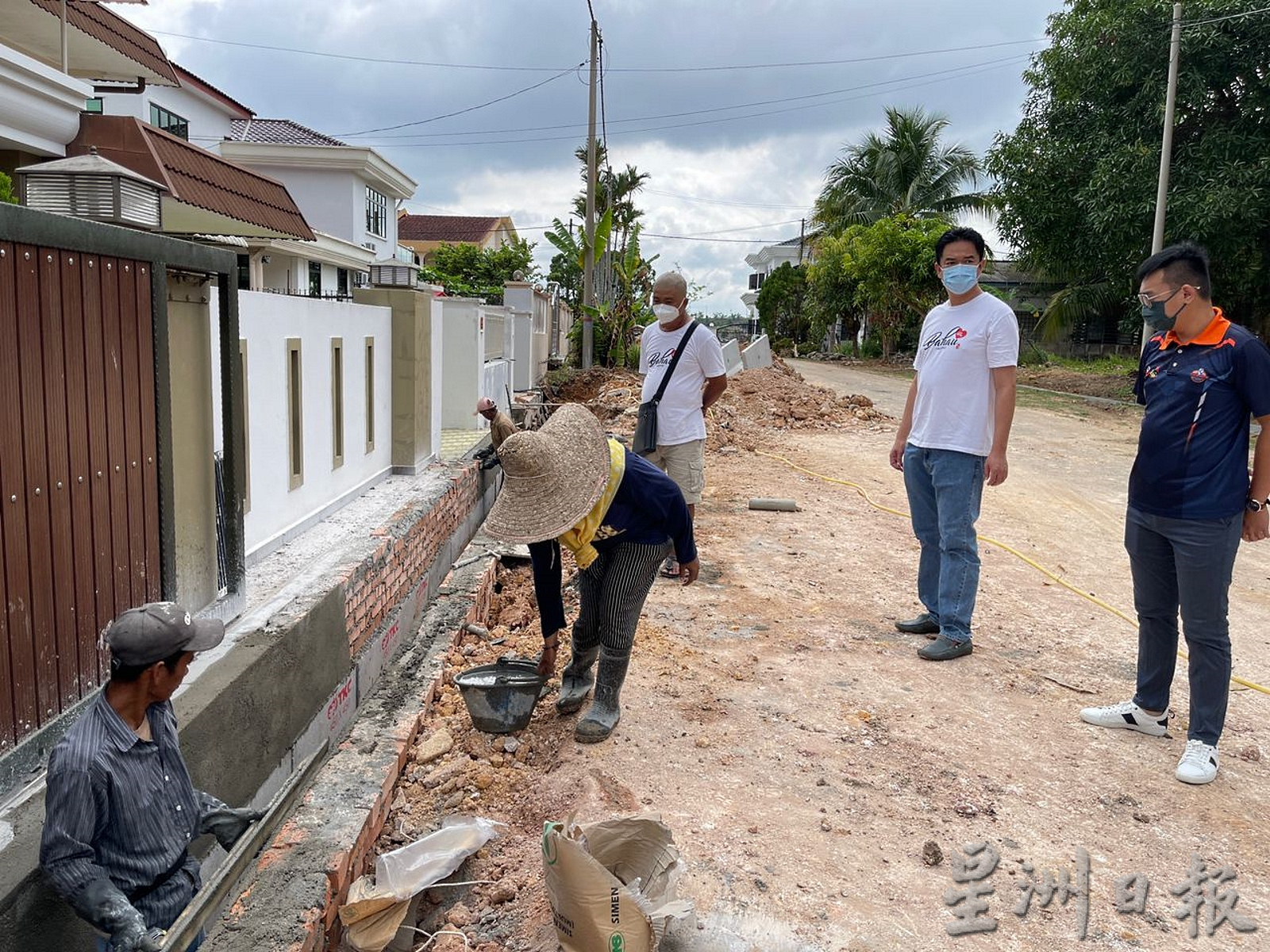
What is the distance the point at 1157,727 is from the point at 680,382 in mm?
3176

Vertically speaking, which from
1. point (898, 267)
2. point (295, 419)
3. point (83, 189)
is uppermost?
point (898, 267)

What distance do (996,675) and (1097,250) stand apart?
19.2 m

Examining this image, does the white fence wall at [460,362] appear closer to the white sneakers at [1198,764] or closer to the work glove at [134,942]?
the white sneakers at [1198,764]

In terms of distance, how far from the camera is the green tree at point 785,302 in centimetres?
4294

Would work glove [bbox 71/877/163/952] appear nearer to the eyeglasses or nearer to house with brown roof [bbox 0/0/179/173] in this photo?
the eyeglasses

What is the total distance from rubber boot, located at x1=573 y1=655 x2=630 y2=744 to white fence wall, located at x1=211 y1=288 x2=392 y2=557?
2.10 meters

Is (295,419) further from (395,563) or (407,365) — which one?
(407,365)

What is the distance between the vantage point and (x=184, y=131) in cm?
2381

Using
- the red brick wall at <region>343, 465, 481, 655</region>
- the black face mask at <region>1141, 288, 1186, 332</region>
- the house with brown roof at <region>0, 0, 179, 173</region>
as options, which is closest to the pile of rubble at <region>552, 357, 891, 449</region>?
the red brick wall at <region>343, 465, 481, 655</region>

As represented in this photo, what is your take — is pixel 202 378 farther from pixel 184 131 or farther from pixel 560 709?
pixel 184 131

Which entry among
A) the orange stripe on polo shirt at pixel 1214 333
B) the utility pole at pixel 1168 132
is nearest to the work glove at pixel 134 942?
the orange stripe on polo shirt at pixel 1214 333

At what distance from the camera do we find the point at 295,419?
20.3 feet

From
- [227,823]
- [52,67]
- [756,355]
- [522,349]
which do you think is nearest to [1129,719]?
[227,823]

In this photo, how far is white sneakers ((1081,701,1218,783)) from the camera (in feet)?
12.2
